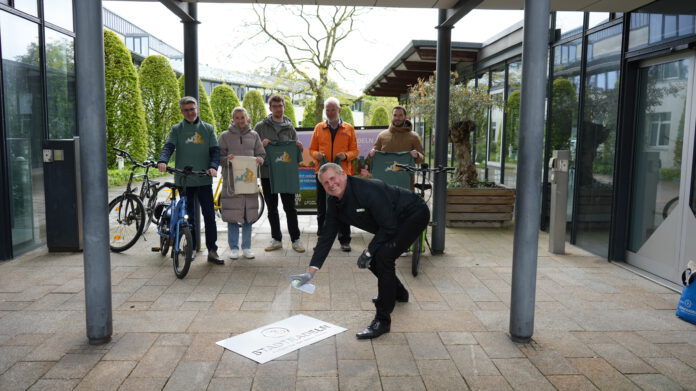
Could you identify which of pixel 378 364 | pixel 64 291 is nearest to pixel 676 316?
pixel 378 364

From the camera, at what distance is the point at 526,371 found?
11.9 ft

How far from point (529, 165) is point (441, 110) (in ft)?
10.1

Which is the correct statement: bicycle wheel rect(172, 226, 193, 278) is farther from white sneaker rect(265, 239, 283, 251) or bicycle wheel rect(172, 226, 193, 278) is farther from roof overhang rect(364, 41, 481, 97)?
roof overhang rect(364, 41, 481, 97)

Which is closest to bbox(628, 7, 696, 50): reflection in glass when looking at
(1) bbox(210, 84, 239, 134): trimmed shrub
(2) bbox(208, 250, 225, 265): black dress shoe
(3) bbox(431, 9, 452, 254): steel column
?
(3) bbox(431, 9, 452, 254): steel column

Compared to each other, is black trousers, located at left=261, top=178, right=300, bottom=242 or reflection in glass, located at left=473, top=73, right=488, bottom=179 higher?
reflection in glass, located at left=473, top=73, right=488, bottom=179

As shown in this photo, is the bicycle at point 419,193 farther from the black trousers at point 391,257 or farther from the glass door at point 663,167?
the glass door at point 663,167

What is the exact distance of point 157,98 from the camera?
2088cm

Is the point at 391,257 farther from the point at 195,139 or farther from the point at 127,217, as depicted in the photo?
the point at 127,217

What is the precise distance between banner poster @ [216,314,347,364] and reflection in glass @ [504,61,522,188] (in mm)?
6730

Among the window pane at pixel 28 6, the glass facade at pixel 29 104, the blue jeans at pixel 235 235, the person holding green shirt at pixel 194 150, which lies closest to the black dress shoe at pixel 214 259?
the person holding green shirt at pixel 194 150

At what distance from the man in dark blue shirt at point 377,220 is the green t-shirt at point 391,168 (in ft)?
8.56

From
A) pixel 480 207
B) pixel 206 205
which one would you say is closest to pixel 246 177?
pixel 206 205

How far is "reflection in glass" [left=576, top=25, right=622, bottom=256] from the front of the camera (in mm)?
6848

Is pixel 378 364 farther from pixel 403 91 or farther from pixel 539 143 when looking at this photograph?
pixel 403 91
